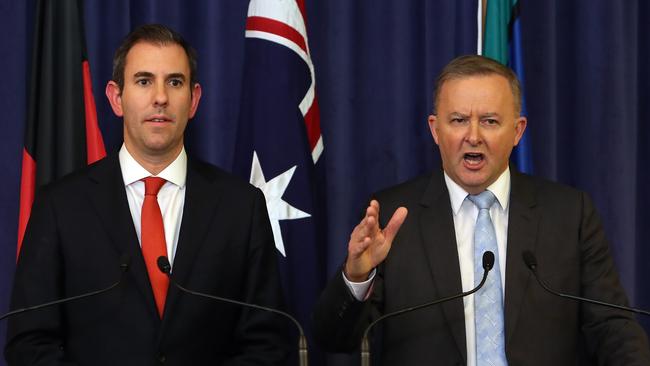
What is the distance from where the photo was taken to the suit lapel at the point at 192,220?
2.71 meters

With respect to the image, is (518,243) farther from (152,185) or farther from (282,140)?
(152,185)

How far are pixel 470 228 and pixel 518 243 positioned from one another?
0.54 feet

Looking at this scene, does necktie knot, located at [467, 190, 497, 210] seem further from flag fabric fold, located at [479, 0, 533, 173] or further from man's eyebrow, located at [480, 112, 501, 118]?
flag fabric fold, located at [479, 0, 533, 173]

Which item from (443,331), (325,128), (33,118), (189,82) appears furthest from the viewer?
(325,128)

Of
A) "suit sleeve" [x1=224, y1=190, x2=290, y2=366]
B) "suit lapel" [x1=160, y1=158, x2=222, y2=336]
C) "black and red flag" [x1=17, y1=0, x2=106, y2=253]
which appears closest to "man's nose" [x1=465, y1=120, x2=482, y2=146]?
"suit sleeve" [x1=224, y1=190, x2=290, y2=366]

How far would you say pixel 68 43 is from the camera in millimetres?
3426

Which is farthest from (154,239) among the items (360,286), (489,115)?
(489,115)

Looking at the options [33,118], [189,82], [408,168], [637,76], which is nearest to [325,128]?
[408,168]

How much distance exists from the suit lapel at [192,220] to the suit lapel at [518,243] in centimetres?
95

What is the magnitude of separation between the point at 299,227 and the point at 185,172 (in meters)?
0.63

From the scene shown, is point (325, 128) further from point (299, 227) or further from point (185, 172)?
point (185, 172)

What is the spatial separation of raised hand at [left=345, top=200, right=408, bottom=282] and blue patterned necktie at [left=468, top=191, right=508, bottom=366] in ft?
1.32

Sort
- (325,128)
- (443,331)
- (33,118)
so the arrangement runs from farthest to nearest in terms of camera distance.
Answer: (325,128) < (33,118) < (443,331)

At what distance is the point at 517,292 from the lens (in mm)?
2756
